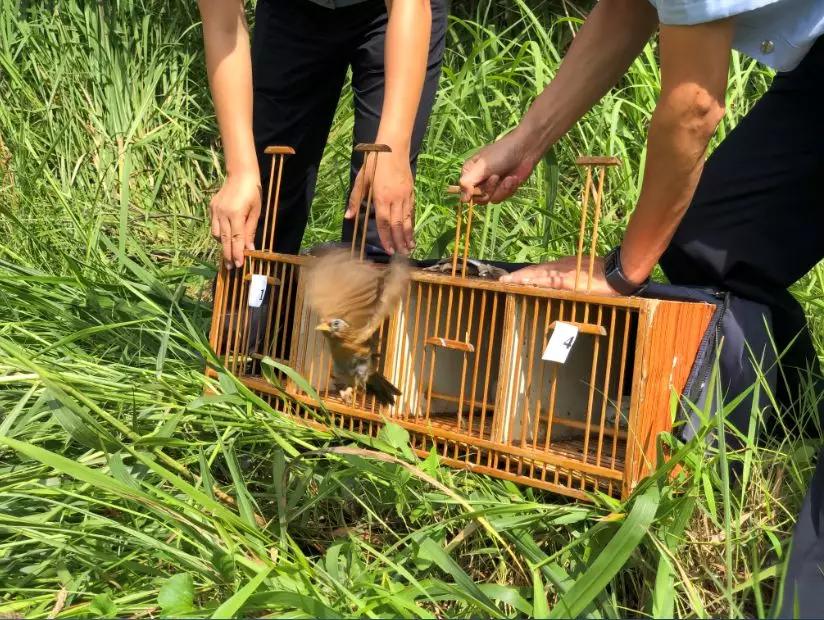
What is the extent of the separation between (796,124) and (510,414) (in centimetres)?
67

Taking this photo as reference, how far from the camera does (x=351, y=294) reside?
142 cm

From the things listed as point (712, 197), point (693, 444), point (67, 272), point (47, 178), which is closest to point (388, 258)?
point (712, 197)

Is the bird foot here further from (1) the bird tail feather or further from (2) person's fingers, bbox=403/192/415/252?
(2) person's fingers, bbox=403/192/415/252

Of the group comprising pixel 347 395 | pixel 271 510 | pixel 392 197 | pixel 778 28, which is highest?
pixel 778 28

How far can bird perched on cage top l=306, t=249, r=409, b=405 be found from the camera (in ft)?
4.63

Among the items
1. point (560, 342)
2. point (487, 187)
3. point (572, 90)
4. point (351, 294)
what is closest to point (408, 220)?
point (487, 187)

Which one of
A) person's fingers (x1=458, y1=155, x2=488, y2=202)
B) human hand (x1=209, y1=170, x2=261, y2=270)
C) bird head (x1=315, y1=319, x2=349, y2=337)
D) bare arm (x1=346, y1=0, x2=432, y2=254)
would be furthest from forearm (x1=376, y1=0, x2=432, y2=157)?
bird head (x1=315, y1=319, x2=349, y2=337)

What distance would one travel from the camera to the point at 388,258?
1680 millimetres

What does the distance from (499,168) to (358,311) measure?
0.41 metres

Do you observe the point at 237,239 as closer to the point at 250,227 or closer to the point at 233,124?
the point at 250,227

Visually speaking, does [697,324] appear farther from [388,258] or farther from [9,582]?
[9,582]

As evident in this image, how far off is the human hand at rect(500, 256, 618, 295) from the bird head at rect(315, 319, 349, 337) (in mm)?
238

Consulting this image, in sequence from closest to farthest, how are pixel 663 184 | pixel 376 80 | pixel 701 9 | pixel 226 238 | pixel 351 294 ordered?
pixel 701 9, pixel 663 184, pixel 351 294, pixel 226 238, pixel 376 80

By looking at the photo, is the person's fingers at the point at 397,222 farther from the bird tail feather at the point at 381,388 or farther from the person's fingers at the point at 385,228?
the bird tail feather at the point at 381,388
